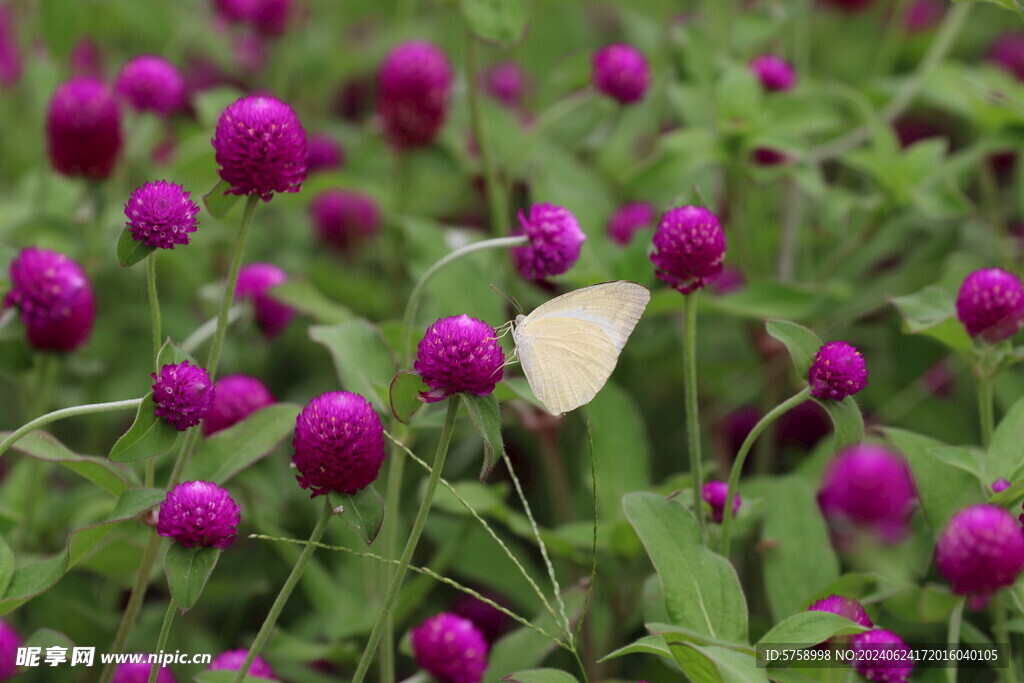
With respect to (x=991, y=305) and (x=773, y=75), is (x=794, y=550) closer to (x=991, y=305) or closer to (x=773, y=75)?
(x=991, y=305)

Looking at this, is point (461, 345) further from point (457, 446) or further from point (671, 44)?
point (671, 44)

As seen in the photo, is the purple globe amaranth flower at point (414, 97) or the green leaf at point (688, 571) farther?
the purple globe amaranth flower at point (414, 97)

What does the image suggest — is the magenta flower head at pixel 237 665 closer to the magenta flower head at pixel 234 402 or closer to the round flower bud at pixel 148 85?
the magenta flower head at pixel 234 402

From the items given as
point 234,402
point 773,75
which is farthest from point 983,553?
point 773,75

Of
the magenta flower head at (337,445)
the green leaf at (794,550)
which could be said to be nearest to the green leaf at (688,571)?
the green leaf at (794,550)

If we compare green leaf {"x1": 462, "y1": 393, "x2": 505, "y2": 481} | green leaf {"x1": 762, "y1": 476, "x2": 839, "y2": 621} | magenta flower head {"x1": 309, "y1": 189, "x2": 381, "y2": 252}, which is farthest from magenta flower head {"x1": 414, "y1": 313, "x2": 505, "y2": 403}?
magenta flower head {"x1": 309, "y1": 189, "x2": 381, "y2": 252}

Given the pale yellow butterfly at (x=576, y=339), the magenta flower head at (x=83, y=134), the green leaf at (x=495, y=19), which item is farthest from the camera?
the magenta flower head at (x=83, y=134)

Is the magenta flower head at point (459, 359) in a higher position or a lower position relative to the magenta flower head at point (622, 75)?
lower

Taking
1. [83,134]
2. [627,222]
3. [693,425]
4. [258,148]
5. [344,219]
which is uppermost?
[344,219]
